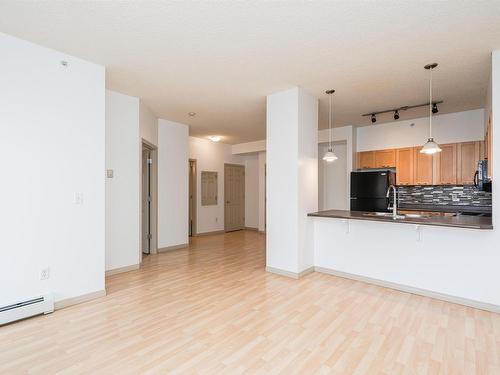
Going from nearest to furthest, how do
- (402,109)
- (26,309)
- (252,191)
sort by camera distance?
(26,309) < (402,109) < (252,191)

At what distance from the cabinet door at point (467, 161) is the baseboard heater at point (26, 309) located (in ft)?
21.5

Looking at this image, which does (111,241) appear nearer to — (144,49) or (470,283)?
(144,49)

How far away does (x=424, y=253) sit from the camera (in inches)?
133

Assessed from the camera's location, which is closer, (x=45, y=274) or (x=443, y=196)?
(x=45, y=274)

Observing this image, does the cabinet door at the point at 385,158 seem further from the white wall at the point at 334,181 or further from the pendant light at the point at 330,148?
the pendant light at the point at 330,148

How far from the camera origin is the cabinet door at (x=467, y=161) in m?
4.93

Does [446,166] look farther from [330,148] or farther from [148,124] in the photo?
[148,124]

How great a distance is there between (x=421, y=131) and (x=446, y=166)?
87 centimetres

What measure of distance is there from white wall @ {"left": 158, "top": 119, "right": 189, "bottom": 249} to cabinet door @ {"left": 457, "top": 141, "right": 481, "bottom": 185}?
18.0 feet

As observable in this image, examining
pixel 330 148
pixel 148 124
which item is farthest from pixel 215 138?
pixel 330 148

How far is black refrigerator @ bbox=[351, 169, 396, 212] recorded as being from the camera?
5377 mm

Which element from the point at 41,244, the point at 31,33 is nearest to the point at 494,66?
the point at 31,33

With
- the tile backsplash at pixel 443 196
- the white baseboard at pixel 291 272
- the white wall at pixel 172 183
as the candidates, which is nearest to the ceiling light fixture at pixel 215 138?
the white wall at pixel 172 183

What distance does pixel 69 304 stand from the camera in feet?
9.89
